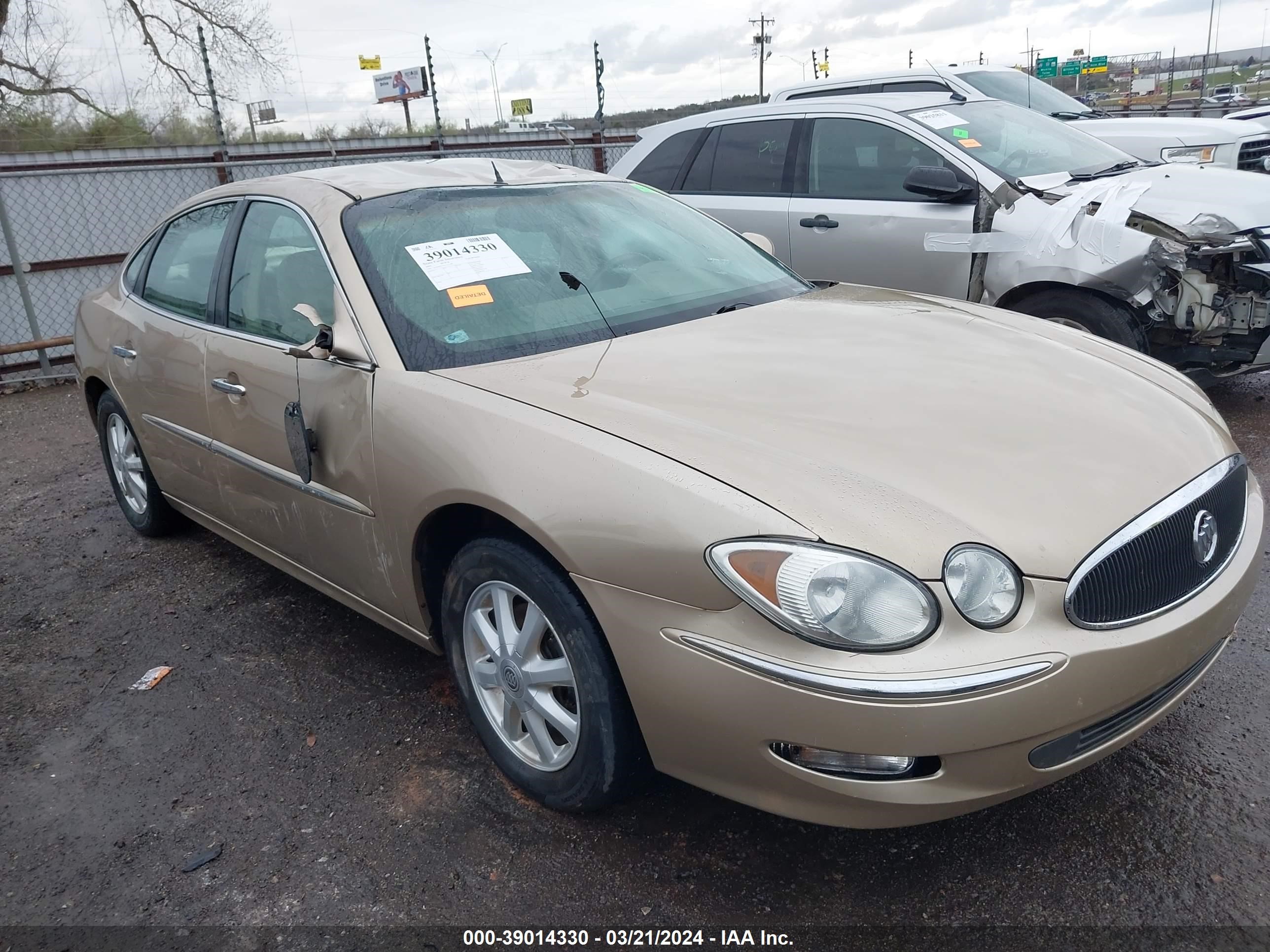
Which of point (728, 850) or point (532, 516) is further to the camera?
point (728, 850)

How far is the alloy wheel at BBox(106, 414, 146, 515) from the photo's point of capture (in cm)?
439

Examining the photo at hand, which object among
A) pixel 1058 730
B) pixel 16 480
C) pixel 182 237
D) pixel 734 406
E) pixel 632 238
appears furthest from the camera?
pixel 16 480

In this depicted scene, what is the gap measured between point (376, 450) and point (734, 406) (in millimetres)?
1010

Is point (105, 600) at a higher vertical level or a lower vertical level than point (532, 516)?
lower

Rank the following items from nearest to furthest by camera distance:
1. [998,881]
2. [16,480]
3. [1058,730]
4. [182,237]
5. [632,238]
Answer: [1058,730], [998,881], [632,238], [182,237], [16,480]

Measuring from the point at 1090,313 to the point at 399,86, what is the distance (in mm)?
64359

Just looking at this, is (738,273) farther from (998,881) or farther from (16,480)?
(16,480)

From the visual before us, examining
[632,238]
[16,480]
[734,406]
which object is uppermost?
[632,238]

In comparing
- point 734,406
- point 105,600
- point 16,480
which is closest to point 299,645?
point 105,600

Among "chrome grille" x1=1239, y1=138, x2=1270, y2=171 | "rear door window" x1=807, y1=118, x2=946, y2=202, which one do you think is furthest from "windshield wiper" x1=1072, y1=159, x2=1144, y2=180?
"chrome grille" x1=1239, y1=138, x2=1270, y2=171

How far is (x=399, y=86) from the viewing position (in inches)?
2441

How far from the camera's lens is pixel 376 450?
2.66m

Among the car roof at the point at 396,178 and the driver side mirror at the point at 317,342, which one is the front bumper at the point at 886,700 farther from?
the car roof at the point at 396,178

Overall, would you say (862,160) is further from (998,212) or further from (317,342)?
(317,342)
